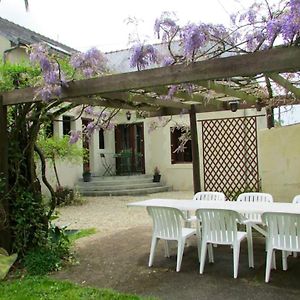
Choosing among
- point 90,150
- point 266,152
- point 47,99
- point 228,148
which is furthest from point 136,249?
point 90,150

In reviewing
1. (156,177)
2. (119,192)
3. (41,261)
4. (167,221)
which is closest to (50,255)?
(41,261)

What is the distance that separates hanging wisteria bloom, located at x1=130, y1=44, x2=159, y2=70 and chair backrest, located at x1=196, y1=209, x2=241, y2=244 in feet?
5.80

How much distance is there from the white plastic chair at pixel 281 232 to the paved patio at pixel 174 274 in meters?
0.32

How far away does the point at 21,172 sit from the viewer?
18.1ft

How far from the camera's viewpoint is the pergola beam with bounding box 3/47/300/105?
10.6 ft

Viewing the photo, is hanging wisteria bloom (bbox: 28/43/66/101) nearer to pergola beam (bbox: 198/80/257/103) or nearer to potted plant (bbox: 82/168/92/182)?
pergola beam (bbox: 198/80/257/103)

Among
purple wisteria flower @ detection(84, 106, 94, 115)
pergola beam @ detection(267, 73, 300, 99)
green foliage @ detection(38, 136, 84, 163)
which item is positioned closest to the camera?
pergola beam @ detection(267, 73, 300, 99)

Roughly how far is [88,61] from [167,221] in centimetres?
213

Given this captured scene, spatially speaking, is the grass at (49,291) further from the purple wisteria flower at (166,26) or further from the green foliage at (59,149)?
the green foliage at (59,149)

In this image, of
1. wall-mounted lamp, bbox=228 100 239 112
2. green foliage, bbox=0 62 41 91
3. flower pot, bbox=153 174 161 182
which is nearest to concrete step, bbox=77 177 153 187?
flower pot, bbox=153 174 161 182

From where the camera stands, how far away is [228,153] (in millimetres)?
10375

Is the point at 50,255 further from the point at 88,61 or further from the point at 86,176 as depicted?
the point at 86,176

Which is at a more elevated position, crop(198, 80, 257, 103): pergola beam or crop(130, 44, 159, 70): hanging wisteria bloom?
crop(130, 44, 159, 70): hanging wisteria bloom

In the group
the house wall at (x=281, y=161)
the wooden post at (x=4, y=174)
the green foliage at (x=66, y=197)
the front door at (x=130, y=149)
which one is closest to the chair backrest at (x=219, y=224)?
the wooden post at (x=4, y=174)
